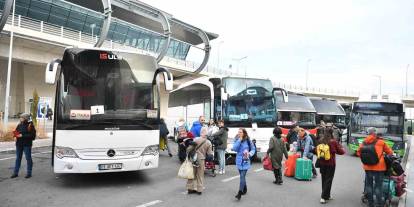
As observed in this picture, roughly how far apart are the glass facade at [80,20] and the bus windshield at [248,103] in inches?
1069

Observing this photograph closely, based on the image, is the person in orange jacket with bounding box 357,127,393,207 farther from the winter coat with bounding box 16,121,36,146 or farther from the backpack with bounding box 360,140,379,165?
the winter coat with bounding box 16,121,36,146

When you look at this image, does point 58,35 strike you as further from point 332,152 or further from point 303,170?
point 332,152

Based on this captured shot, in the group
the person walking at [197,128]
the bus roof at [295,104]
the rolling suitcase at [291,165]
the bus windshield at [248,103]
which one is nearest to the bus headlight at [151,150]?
the person walking at [197,128]

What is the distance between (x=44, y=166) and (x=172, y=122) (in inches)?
388

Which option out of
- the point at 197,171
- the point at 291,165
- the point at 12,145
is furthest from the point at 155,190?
the point at 12,145

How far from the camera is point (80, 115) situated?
815 cm

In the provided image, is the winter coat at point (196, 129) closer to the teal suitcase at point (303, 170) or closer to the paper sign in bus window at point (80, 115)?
the teal suitcase at point (303, 170)

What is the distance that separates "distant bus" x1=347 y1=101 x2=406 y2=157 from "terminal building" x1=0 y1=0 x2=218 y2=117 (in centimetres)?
1704

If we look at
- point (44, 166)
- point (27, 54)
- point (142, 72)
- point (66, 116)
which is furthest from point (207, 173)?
point (27, 54)

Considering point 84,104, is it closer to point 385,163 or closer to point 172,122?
point 385,163

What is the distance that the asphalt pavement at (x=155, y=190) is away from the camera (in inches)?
288

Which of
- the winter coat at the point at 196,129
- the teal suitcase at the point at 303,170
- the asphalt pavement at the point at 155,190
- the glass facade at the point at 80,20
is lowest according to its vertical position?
the asphalt pavement at the point at 155,190

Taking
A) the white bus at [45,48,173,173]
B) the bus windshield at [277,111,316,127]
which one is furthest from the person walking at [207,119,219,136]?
the bus windshield at [277,111,316,127]

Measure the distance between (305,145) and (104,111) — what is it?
19.2ft
